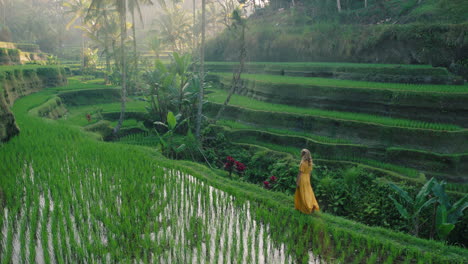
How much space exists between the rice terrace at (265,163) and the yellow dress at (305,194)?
19mm

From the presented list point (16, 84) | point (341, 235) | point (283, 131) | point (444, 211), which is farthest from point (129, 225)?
point (16, 84)

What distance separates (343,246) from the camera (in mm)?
3641

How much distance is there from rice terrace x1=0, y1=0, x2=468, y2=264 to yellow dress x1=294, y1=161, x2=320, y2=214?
0.06ft

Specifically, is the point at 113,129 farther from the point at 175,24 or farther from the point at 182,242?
the point at 175,24

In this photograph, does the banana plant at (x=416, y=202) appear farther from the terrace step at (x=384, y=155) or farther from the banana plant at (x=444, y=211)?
the terrace step at (x=384, y=155)

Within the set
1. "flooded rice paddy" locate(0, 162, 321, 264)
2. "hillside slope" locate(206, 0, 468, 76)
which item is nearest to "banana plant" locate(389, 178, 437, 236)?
"flooded rice paddy" locate(0, 162, 321, 264)

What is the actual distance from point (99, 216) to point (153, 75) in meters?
5.81

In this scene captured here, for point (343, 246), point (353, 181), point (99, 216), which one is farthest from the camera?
point (353, 181)

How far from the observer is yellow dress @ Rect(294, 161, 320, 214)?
13.3 ft

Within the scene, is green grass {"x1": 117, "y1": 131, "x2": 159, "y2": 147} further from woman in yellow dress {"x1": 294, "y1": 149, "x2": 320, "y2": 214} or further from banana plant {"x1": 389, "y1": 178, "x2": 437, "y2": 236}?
banana plant {"x1": 389, "y1": 178, "x2": 437, "y2": 236}

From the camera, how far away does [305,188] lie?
162 inches

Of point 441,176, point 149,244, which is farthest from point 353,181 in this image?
point 149,244

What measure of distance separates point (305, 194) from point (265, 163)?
298cm

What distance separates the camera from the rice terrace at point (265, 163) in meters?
3.54
